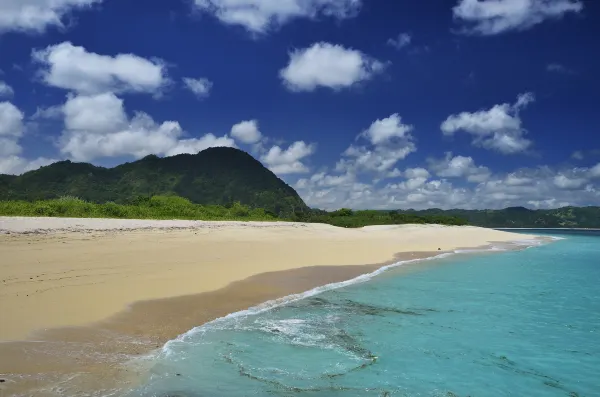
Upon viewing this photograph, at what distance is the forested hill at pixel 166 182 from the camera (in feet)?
449

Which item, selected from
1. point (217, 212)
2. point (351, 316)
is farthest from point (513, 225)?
point (351, 316)

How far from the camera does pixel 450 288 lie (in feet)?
50.7

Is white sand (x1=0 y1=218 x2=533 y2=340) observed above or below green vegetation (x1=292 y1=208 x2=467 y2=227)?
below

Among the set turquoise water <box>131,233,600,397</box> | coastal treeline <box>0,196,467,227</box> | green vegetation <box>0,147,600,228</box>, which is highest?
green vegetation <box>0,147,600,228</box>

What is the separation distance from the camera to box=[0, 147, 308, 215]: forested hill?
13700 cm

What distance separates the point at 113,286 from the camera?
11.4 m

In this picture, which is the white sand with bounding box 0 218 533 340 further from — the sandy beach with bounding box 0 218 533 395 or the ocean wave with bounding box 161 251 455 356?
the ocean wave with bounding box 161 251 455 356

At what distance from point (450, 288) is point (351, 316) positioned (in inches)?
254

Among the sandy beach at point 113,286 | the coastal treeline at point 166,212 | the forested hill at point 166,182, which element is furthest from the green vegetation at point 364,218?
the sandy beach at point 113,286

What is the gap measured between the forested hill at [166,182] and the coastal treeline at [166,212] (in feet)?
153

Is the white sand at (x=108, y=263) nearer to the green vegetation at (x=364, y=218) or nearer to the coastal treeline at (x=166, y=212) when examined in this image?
the coastal treeline at (x=166, y=212)

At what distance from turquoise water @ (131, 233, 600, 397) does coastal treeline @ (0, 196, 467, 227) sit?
26.2 m

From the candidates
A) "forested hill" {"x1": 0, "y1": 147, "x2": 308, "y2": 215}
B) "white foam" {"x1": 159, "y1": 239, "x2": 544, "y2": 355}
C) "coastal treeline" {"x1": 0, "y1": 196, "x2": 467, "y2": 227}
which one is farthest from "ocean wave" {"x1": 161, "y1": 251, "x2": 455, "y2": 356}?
"forested hill" {"x1": 0, "y1": 147, "x2": 308, "y2": 215}

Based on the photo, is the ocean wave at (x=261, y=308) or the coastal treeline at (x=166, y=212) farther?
the coastal treeline at (x=166, y=212)
